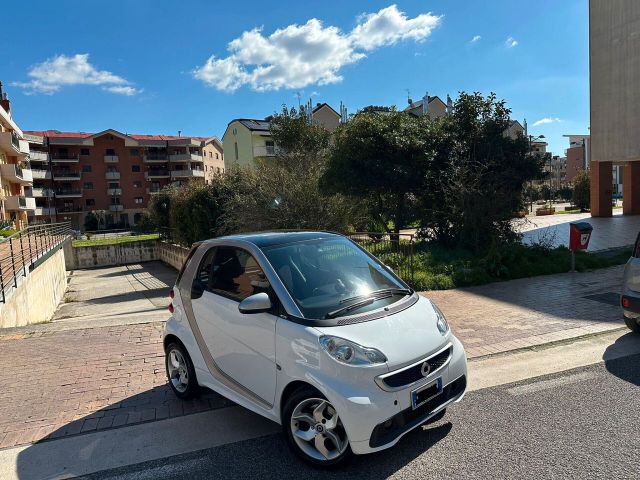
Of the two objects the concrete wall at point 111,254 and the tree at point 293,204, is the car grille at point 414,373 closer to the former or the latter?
the tree at point 293,204

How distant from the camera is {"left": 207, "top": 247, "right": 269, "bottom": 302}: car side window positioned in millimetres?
3619

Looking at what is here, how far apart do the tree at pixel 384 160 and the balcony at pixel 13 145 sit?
128 feet

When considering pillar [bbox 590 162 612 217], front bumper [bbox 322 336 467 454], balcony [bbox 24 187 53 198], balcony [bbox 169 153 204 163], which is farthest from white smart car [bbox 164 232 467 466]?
balcony [bbox 169 153 204 163]

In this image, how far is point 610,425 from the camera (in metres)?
3.41

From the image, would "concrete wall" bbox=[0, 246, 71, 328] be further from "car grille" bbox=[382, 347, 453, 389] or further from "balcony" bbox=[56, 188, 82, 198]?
"balcony" bbox=[56, 188, 82, 198]

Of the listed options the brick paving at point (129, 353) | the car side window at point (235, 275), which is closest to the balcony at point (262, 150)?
the brick paving at point (129, 353)

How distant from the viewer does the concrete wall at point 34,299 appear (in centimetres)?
958

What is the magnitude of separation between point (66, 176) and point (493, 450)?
72337mm

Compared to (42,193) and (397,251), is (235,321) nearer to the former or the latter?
(397,251)

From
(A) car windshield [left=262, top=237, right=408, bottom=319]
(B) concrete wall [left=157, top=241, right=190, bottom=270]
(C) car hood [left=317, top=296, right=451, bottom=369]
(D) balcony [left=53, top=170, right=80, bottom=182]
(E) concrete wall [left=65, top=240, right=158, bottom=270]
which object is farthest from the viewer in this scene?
(D) balcony [left=53, top=170, right=80, bottom=182]

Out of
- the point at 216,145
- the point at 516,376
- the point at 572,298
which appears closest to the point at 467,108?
the point at 572,298

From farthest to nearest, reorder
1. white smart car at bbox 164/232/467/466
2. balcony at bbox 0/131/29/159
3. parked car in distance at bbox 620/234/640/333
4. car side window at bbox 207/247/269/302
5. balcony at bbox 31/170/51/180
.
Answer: balcony at bbox 31/170/51/180 → balcony at bbox 0/131/29/159 → parked car in distance at bbox 620/234/640/333 → car side window at bbox 207/247/269/302 → white smart car at bbox 164/232/467/466

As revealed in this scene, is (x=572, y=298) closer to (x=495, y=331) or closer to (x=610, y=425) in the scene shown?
(x=495, y=331)

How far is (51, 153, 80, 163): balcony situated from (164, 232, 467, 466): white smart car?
2758 inches
